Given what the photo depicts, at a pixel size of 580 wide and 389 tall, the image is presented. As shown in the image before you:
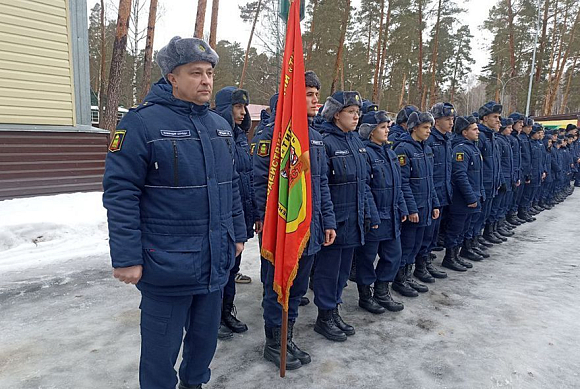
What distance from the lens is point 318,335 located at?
3.68m

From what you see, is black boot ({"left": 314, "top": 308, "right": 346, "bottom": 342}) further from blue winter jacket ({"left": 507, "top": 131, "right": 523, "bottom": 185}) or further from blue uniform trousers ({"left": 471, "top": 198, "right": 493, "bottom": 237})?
blue winter jacket ({"left": 507, "top": 131, "right": 523, "bottom": 185})

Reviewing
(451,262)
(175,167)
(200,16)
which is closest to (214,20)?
(200,16)

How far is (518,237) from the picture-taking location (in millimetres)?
7941

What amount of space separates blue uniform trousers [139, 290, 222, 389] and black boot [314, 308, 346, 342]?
1.47 metres

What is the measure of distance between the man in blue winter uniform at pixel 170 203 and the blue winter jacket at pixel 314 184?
87cm

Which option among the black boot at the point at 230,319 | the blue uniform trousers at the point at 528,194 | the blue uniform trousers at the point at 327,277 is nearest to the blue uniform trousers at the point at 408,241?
the blue uniform trousers at the point at 327,277

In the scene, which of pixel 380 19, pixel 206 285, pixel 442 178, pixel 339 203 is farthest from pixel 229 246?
pixel 380 19

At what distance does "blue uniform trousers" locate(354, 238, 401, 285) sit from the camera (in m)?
4.16

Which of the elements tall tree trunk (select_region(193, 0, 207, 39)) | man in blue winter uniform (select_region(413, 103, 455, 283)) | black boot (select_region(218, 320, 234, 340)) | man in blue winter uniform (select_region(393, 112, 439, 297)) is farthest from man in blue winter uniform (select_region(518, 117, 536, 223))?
tall tree trunk (select_region(193, 0, 207, 39))

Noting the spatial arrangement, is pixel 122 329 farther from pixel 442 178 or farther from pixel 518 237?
pixel 518 237

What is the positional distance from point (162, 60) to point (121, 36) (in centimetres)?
905

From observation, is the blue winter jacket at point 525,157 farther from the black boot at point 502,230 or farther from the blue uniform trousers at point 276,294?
the blue uniform trousers at point 276,294

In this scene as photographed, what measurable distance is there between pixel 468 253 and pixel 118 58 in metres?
9.16

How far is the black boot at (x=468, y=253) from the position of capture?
632cm
